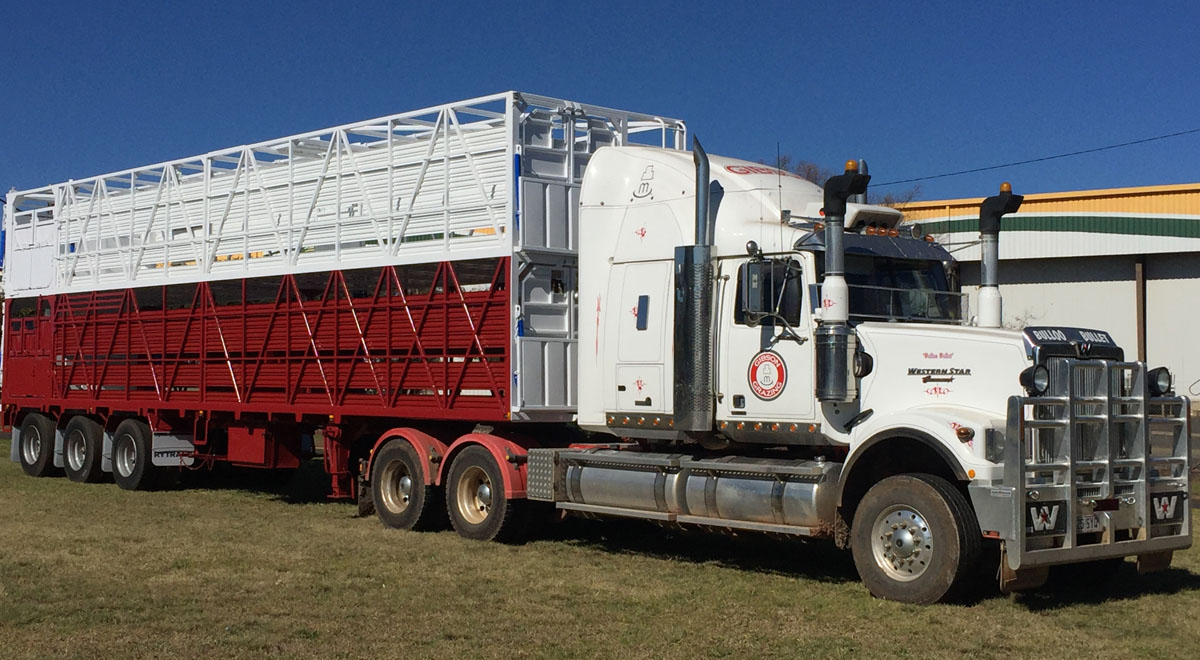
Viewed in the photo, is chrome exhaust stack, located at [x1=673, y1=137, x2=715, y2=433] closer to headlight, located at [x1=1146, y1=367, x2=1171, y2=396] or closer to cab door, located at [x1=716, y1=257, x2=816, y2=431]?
cab door, located at [x1=716, y1=257, x2=816, y2=431]

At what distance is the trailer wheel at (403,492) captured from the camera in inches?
590

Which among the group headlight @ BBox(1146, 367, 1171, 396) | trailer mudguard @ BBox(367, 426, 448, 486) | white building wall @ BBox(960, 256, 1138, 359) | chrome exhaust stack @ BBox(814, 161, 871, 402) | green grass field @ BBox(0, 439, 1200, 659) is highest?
white building wall @ BBox(960, 256, 1138, 359)

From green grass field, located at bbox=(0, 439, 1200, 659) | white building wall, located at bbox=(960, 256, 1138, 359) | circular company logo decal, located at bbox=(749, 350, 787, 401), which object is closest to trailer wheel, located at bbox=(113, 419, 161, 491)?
green grass field, located at bbox=(0, 439, 1200, 659)

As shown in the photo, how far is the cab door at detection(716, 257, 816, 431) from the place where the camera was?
11539 mm

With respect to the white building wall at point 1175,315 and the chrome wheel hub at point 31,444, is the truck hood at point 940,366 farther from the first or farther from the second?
A: the white building wall at point 1175,315

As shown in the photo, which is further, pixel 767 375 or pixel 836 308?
pixel 767 375

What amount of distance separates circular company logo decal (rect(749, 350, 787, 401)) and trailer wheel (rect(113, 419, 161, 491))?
1132 centimetres

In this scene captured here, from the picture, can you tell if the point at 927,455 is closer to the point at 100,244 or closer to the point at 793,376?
the point at 793,376

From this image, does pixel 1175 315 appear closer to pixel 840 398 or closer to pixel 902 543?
pixel 840 398

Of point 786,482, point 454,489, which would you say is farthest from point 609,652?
point 454,489

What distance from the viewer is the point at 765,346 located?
38.9ft

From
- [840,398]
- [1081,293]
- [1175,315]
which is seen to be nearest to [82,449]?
[840,398]

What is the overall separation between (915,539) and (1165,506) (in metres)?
2.12

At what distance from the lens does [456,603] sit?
10.6 m
